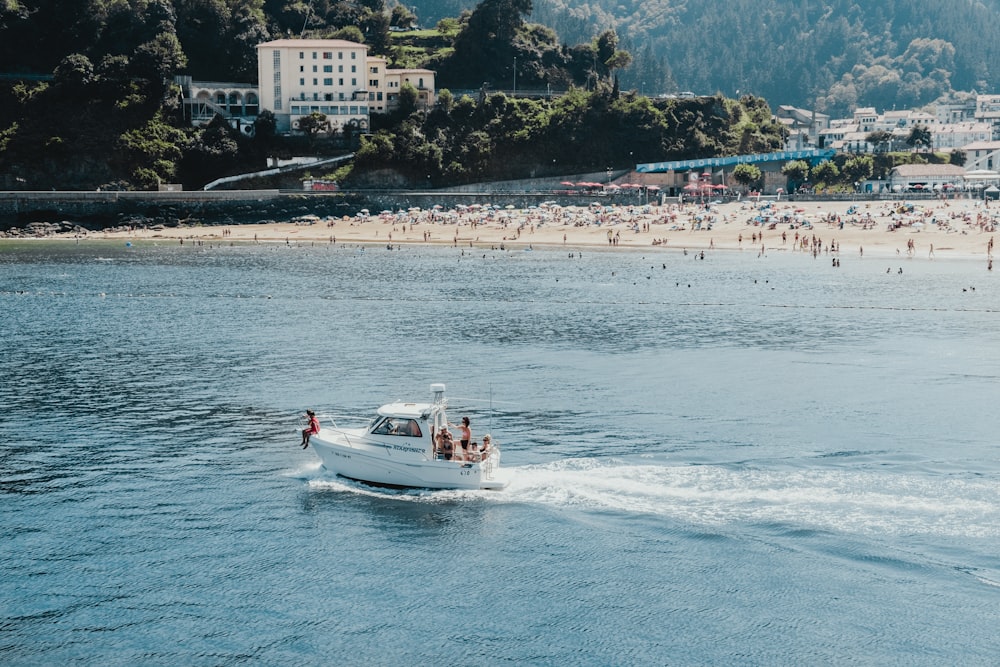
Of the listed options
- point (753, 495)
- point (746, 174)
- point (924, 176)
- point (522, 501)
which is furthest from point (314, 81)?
point (753, 495)

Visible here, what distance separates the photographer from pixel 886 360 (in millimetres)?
55469

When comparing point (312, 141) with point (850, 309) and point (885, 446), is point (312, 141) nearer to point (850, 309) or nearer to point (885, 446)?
point (850, 309)

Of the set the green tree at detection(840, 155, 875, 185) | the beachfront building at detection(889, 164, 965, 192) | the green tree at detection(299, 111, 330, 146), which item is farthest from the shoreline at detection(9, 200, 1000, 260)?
the green tree at detection(840, 155, 875, 185)

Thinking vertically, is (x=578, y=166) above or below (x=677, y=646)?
above

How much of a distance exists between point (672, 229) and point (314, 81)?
54472 mm

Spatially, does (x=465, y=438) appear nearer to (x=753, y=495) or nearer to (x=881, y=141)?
(x=753, y=495)

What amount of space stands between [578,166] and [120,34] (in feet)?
202

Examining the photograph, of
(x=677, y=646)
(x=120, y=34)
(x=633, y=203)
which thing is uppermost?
(x=120, y=34)

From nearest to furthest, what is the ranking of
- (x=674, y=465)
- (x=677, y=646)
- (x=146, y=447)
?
(x=677, y=646) → (x=674, y=465) → (x=146, y=447)

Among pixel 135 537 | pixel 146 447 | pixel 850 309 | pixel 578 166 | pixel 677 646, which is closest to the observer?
pixel 677 646

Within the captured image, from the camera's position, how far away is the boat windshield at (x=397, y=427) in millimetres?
35094

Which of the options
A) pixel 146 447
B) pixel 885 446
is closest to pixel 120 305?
pixel 146 447

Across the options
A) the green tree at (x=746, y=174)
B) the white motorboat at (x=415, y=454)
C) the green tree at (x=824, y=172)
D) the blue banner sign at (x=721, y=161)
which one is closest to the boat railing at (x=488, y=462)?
the white motorboat at (x=415, y=454)

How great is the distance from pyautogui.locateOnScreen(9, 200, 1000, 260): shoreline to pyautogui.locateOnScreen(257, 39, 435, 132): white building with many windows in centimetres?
2424
